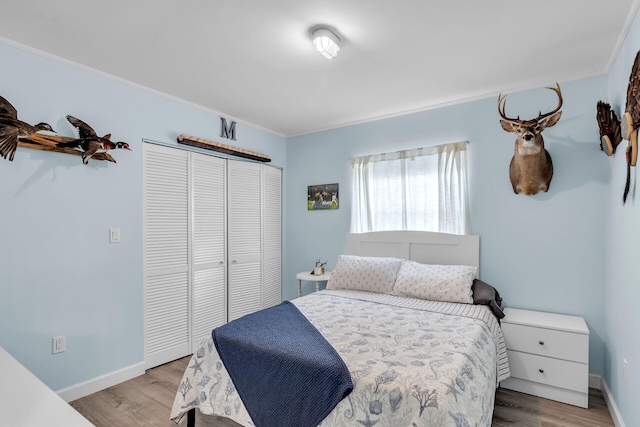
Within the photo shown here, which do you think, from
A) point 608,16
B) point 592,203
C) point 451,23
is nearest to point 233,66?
point 451,23

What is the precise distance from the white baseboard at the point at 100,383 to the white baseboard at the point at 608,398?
3568 millimetres

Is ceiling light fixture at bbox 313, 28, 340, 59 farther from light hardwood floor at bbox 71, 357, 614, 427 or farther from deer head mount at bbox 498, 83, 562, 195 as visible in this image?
light hardwood floor at bbox 71, 357, 614, 427

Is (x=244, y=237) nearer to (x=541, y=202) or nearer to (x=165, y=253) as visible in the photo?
(x=165, y=253)

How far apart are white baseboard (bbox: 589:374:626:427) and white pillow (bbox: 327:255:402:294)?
1.71m

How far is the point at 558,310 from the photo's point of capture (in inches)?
111

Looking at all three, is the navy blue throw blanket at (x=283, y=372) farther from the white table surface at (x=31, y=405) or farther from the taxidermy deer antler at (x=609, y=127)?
the taxidermy deer antler at (x=609, y=127)

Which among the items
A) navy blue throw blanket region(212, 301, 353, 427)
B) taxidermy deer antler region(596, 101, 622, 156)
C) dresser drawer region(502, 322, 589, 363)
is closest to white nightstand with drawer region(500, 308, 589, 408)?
dresser drawer region(502, 322, 589, 363)

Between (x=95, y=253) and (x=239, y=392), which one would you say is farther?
(x=95, y=253)

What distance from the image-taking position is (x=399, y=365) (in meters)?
1.69

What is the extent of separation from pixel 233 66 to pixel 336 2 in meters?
1.07

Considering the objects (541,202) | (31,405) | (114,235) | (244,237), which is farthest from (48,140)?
(541,202)

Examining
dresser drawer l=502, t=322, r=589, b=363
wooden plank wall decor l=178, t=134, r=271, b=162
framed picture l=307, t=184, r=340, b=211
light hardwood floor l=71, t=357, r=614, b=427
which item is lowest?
light hardwood floor l=71, t=357, r=614, b=427

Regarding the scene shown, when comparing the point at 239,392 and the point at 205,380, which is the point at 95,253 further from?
the point at 239,392

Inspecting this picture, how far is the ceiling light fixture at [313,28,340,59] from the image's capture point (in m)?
2.06
